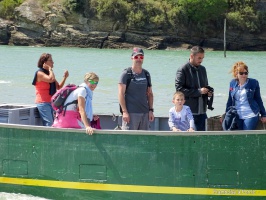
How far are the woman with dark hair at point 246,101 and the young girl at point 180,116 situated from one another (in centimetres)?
52

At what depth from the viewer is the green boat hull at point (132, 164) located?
7680 millimetres

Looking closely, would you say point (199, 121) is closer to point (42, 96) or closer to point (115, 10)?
point (42, 96)

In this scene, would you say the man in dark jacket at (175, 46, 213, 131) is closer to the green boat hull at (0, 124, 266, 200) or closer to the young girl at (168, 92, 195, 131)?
the young girl at (168, 92, 195, 131)

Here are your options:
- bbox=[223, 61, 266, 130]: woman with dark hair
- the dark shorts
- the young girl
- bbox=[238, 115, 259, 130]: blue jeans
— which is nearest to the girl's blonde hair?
bbox=[223, 61, 266, 130]: woman with dark hair

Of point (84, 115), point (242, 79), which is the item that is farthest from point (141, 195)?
point (242, 79)

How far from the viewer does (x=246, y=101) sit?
8164mm

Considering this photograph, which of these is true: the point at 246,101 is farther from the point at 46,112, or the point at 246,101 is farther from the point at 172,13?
the point at 172,13

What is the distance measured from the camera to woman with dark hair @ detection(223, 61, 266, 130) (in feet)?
26.7

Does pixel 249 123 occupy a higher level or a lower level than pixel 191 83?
lower

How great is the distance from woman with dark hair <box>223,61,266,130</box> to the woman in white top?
1.58 meters

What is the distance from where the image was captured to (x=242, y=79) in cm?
810

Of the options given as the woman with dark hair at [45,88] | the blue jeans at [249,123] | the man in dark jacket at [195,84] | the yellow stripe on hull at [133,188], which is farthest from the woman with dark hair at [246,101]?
the woman with dark hair at [45,88]

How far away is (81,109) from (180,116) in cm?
112

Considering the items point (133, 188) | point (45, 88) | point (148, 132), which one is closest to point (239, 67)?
point (148, 132)
